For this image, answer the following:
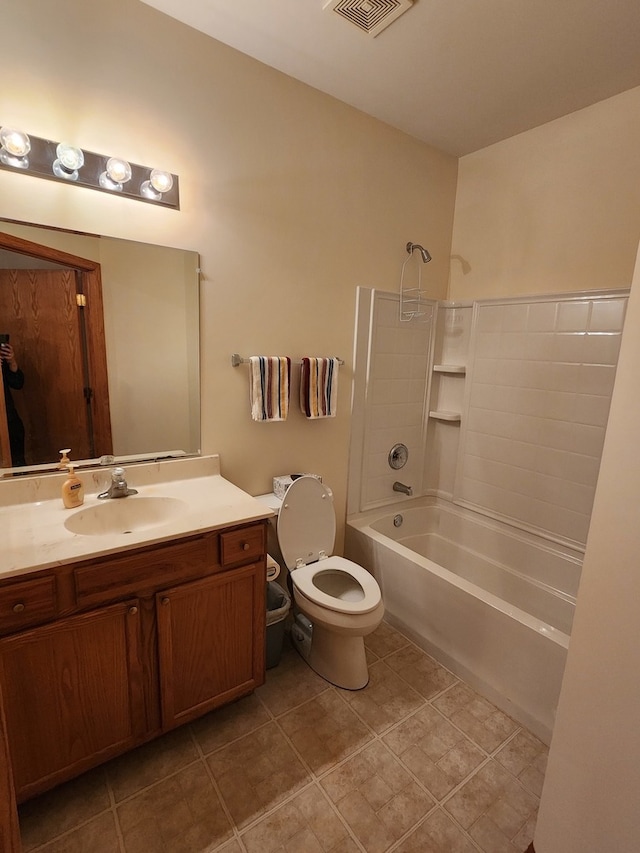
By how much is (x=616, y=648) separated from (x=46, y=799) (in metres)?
1.77

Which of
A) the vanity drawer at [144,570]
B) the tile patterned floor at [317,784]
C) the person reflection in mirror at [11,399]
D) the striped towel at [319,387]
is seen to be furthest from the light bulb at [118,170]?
the tile patterned floor at [317,784]

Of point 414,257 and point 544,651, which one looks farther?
point 414,257

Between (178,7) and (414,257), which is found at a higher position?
(178,7)

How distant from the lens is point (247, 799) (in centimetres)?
136

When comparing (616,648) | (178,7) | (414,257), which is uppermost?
(178,7)

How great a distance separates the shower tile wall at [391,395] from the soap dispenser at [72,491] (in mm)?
1520

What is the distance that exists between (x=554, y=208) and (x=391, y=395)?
1303mm

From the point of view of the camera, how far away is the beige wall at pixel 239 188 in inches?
55.1

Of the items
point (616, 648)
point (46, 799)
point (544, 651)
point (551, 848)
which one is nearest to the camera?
point (616, 648)

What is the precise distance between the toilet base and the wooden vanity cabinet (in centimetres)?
36

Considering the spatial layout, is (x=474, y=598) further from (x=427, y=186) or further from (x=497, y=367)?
(x=427, y=186)

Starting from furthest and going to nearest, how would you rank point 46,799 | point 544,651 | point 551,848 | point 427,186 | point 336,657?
point 427,186
point 336,657
point 544,651
point 46,799
point 551,848

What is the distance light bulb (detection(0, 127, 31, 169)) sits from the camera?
4.23ft

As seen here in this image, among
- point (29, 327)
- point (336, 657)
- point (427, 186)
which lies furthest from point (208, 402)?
point (427, 186)
